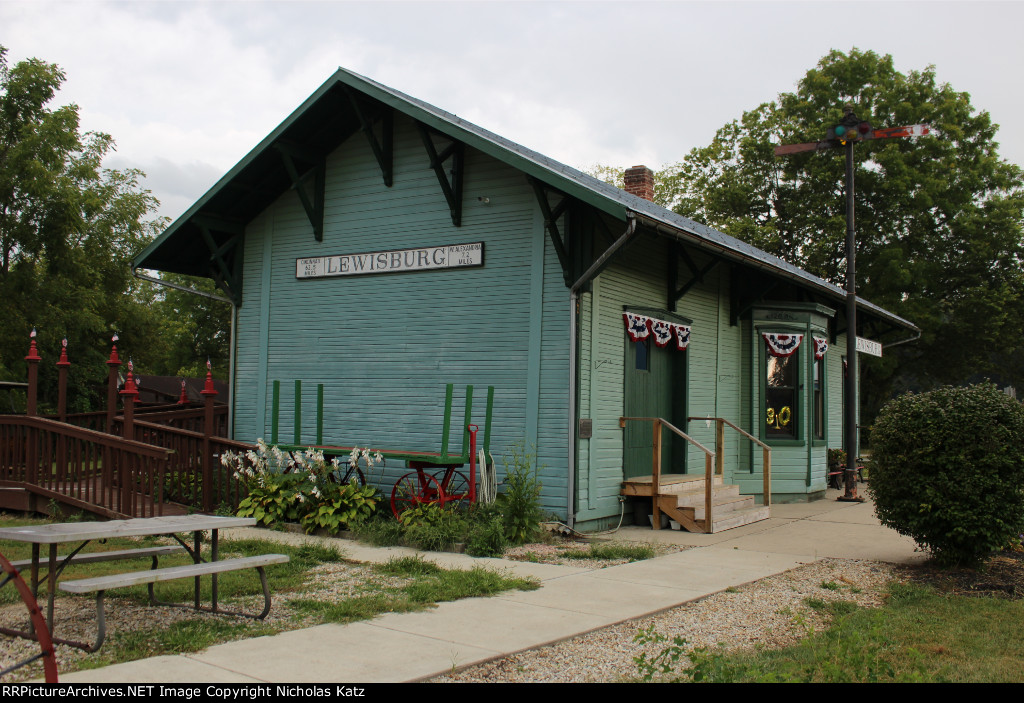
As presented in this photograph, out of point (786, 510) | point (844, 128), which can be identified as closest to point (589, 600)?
point (786, 510)

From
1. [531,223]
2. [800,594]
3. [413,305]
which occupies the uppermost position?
[531,223]

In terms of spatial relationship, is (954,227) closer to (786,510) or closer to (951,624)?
(786,510)

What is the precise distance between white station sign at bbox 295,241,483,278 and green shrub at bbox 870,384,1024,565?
18.0ft

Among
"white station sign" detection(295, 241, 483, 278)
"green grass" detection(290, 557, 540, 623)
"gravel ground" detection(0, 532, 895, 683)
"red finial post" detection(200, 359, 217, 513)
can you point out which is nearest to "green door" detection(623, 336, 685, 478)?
"white station sign" detection(295, 241, 483, 278)

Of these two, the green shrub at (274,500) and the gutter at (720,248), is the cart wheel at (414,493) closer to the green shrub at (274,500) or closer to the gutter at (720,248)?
the green shrub at (274,500)

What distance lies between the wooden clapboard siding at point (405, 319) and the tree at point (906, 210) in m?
20.8

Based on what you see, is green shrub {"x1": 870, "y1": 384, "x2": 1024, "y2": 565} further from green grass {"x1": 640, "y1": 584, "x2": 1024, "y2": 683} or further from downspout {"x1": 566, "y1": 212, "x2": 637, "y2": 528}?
downspout {"x1": 566, "y1": 212, "x2": 637, "y2": 528}

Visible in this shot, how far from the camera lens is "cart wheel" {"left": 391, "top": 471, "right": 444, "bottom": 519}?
10.4 metres

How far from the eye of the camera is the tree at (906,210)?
3003cm

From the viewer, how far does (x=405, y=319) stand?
12180 millimetres

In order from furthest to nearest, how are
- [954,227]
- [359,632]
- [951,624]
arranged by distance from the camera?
[954,227], [951,624], [359,632]

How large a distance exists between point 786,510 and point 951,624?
7899mm

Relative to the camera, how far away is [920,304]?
30453mm

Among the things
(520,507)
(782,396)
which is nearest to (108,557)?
(520,507)
